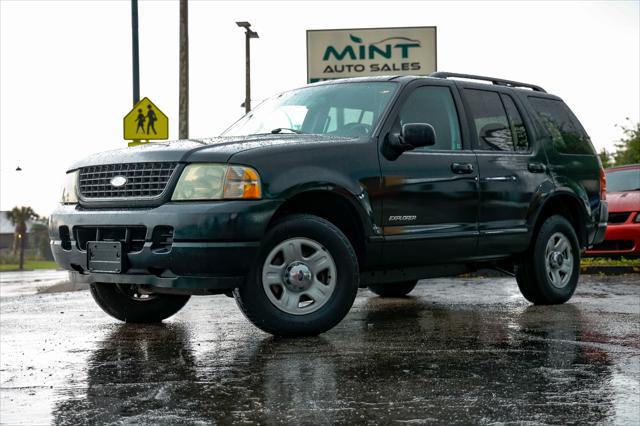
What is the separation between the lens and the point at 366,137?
22.7 feet

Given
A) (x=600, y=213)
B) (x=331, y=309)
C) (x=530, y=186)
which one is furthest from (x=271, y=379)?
(x=600, y=213)

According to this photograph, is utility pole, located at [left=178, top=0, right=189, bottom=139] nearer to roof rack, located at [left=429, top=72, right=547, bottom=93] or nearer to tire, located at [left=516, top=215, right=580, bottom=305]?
roof rack, located at [left=429, top=72, right=547, bottom=93]

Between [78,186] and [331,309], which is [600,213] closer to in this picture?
[331,309]

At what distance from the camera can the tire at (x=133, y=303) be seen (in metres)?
7.43

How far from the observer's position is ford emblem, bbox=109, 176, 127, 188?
6425mm

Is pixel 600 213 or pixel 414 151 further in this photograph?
pixel 600 213

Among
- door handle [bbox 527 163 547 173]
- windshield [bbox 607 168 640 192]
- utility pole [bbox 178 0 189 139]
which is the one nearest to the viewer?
door handle [bbox 527 163 547 173]

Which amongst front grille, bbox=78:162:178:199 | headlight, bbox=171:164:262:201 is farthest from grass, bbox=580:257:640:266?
front grille, bbox=78:162:178:199

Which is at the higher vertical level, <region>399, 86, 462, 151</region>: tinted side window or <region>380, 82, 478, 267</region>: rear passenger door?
<region>399, 86, 462, 151</region>: tinted side window

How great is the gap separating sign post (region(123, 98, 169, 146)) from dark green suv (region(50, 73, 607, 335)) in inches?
360

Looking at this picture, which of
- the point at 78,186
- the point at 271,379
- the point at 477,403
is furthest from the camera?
the point at 78,186

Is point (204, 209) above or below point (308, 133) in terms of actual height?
below

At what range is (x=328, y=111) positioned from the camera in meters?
7.41

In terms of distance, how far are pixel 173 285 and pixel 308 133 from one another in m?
1.70
